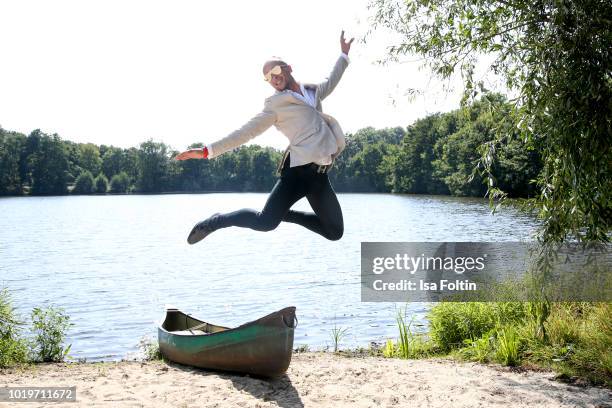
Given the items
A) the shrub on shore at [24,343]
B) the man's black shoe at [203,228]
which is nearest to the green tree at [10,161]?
the shrub on shore at [24,343]

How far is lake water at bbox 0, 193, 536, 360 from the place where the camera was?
1262cm

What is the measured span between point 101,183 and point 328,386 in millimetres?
110410

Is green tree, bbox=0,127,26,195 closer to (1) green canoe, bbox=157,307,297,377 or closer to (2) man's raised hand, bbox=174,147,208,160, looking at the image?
(1) green canoe, bbox=157,307,297,377

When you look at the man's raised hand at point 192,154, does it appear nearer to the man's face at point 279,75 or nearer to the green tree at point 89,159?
the man's face at point 279,75

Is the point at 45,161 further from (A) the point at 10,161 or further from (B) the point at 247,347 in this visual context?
(B) the point at 247,347

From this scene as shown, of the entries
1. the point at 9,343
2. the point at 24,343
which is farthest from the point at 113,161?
the point at 9,343

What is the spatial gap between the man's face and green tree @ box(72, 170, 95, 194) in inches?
4247

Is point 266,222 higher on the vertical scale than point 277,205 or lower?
lower

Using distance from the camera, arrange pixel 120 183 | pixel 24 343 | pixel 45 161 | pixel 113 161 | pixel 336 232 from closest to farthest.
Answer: pixel 336 232, pixel 24 343, pixel 45 161, pixel 120 183, pixel 113 161

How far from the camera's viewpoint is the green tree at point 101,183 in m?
110

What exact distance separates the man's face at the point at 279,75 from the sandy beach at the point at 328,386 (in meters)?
3.14

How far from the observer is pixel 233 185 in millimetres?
111562

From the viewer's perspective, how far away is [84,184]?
108m

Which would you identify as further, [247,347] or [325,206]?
[247,347]
